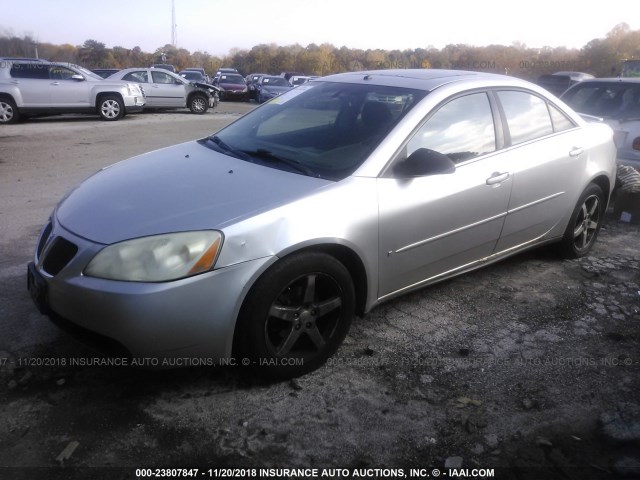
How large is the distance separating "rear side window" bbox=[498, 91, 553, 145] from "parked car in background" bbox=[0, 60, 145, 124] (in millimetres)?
13468

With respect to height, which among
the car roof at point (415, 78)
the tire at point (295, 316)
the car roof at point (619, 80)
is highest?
the car roof at point (619, 80)

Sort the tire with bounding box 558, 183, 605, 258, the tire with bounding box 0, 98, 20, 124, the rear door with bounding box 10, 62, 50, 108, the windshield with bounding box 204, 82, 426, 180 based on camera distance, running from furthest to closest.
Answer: the rear door with bounding box 10, 62, 50, 108
the tire with bounding box 0, 98, 20, 124
the tire with bounding box 558, 183, 605, 258
the windshield with bounding box 204, 82, 426, 180

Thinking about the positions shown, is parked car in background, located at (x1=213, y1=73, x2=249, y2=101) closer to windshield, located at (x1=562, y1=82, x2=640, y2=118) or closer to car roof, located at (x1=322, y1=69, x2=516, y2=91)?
windshield, located at (x1=562, y1=82, x2=640, y2=118)

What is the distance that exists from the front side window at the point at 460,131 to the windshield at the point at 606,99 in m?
4.15

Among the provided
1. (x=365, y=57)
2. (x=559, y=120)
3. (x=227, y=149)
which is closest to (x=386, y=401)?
(x=227, y=149)

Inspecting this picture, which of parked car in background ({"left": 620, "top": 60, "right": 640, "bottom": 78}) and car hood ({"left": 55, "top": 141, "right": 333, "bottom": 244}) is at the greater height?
parked car in background ({"left": 620, "top": 60, "right": 640, "bottom": 78})

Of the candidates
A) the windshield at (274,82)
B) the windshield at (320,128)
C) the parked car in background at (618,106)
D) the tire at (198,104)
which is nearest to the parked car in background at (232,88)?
the windshield at (274,82)

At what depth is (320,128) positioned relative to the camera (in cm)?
366

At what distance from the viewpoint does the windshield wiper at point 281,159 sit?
312cm

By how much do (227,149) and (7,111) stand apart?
41.6 feet

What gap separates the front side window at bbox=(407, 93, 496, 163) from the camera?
11.1 ft

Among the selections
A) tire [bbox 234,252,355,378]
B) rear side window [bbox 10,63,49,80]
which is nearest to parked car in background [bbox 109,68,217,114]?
rear side window [bbox 10,63,49,80]

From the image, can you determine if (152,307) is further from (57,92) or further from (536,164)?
(57,92)

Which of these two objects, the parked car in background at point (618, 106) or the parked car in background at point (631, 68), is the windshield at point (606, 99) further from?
the parked car in background at point (631, 68)
